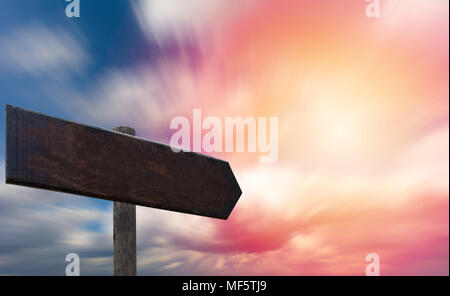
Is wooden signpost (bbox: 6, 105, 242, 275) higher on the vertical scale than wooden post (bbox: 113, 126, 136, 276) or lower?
higher

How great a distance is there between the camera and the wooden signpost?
1.83m

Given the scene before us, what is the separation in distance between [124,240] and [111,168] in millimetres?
714

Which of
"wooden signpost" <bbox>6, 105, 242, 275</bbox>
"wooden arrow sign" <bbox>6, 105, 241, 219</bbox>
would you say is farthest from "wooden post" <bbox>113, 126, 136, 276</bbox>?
"wooden arrow sign" <bbox>6, 105, 241, 219</bbox>

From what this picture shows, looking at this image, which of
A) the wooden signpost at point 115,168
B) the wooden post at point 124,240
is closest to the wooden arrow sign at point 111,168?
the wooden signpost at point 115,168

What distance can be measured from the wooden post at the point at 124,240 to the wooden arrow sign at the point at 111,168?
42 centimetres

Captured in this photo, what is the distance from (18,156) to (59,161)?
7.6 inches

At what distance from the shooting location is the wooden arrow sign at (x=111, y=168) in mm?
1826

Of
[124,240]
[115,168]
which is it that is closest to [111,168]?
[115,168]

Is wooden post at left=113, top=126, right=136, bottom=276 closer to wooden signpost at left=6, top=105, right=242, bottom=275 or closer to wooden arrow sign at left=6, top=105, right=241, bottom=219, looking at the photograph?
wooden signpost at left=6, top=105, right=242, bottom=275

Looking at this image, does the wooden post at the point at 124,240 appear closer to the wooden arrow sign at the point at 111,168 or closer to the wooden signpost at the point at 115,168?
the wooden signpost at the point at 115,168

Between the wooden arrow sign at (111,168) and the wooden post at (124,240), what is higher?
the wooden arrow sign at (111,168)
